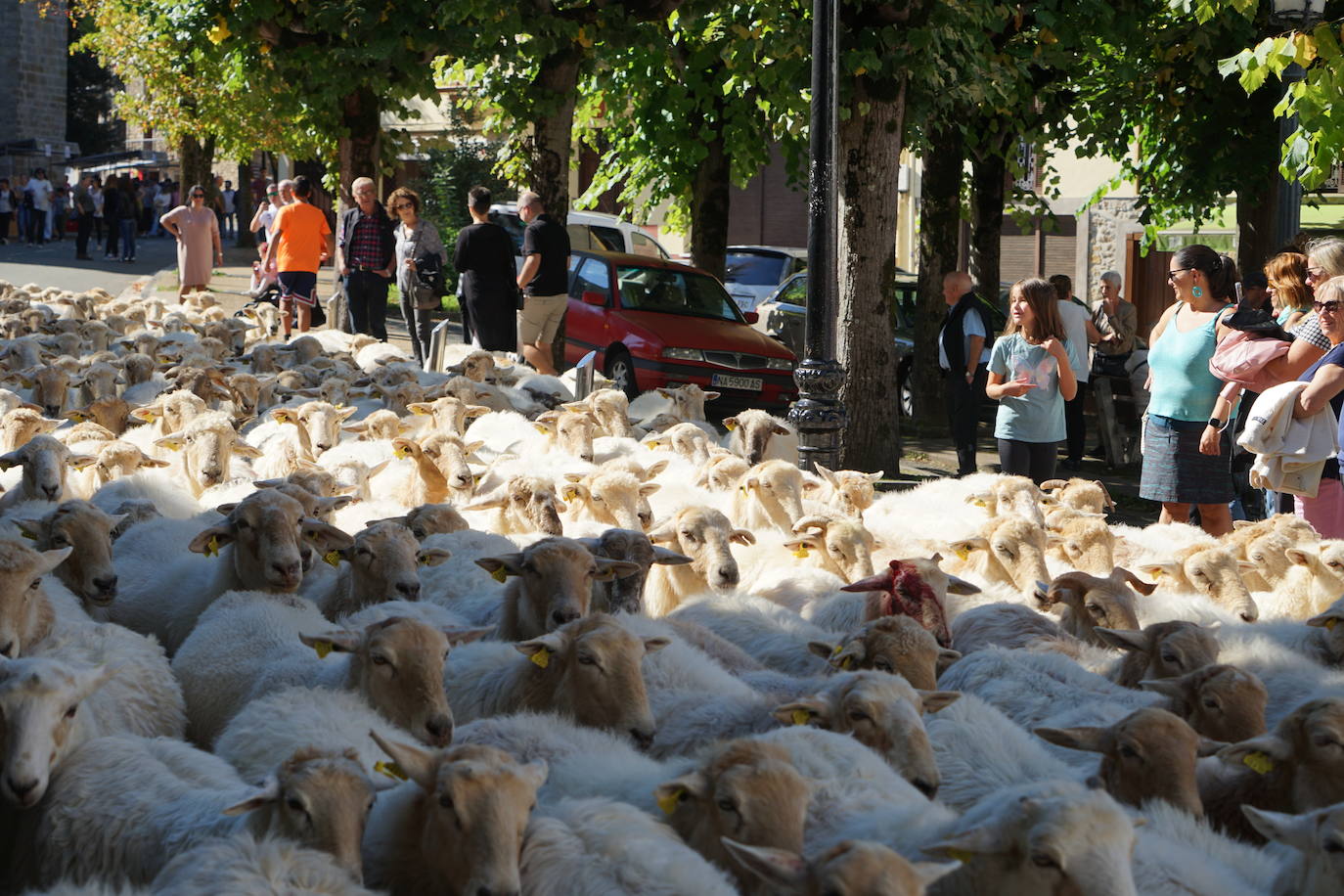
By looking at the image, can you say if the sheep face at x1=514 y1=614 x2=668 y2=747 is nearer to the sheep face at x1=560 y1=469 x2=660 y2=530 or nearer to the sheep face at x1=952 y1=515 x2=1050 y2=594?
the sheep face at x1=952 y1=515 x2=1050 y2=594

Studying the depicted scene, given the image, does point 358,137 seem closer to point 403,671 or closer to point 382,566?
point 382,566

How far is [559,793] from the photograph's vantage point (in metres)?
4.10

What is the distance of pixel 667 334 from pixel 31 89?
48.8 m

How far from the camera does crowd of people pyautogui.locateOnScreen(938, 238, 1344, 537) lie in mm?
7199

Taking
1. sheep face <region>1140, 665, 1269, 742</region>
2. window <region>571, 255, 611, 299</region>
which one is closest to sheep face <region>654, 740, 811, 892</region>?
sheep face <region>1140, 665, 1269, 742</region>

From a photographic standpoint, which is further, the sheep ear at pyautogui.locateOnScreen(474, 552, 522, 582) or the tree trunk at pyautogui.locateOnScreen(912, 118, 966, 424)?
the tree trunk at pyautogui.locateOnScreen(912, 118, 966, 424)

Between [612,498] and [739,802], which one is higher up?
[612,498]

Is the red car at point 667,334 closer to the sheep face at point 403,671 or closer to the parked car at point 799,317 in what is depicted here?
the parked car at point 799,317

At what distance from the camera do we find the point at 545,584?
5840mm

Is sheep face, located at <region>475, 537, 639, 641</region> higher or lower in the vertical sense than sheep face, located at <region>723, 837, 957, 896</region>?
higher

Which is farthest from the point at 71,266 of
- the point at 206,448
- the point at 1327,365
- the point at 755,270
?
the point at 1327,365

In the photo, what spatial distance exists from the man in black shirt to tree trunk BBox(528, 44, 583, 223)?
30cm

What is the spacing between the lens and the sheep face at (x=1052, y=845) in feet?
11.1

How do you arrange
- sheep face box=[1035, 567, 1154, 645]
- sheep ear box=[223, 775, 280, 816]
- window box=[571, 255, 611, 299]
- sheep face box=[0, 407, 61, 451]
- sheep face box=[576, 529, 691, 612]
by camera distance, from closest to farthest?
→ sheep ear box=[223, 775, 280, 816], sheep face box=[1035, 567, 1154, 645], sheep face box=[576, 529, 691, 612], sheep face box=[0, 407, 61, 451], window box=[571, 255, 611, 299]
